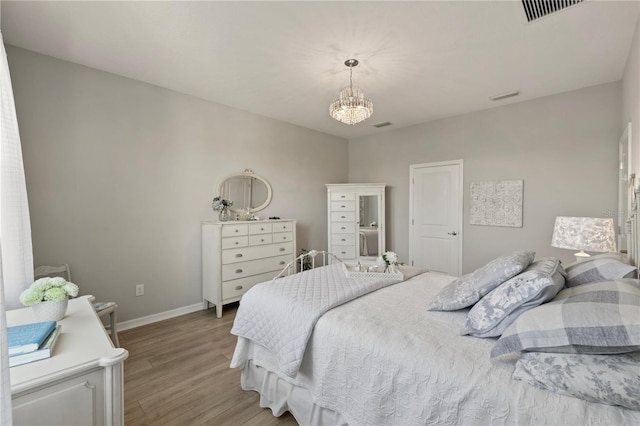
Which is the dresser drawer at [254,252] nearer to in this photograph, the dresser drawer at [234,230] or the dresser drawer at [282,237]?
the dresser drawer at [282,237]

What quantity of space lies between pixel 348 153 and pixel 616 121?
370 cm

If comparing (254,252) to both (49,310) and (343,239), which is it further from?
(49,310)

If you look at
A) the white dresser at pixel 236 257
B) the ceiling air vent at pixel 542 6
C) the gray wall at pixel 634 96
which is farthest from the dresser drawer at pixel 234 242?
the gray wall at pixel 634 96

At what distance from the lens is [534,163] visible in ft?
11.5

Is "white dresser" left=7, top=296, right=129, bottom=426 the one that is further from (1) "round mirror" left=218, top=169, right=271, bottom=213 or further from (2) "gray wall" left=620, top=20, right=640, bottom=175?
(2) "gray wall" left=620, top=20, right=640, bottom=175

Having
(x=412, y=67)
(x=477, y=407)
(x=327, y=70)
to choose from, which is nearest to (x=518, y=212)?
(x=412, y=67)

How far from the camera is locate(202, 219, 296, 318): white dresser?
3.25m

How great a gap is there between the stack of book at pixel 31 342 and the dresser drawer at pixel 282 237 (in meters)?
2.67

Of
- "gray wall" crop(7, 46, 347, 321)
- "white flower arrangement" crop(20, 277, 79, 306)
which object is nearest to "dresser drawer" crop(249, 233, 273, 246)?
"gray wall" crop(7, 46, 347, 321)

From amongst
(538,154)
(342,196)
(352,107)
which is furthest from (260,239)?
(538,154)

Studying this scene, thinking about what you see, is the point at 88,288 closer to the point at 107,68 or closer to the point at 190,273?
the point at 190,273

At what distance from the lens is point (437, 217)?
4.37 m

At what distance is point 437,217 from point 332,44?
309 cm

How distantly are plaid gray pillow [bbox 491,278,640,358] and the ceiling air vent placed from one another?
1832 millimetres
